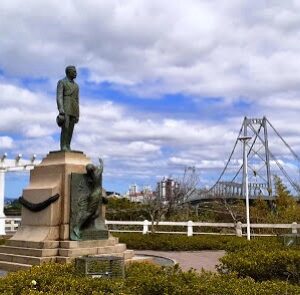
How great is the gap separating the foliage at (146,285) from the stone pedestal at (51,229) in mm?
2965

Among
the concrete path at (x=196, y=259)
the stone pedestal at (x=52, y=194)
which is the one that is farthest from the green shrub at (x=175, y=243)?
the stone pedestal at (x=52, y=194)

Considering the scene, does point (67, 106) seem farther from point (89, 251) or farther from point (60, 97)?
point (89, 251)

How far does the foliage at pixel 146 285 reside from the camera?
19.3 feet

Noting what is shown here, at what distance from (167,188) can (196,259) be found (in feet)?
83.5

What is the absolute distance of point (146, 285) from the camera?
20.1ft

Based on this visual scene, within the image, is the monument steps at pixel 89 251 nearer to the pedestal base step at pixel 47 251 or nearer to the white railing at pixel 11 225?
the pedestal base step at pixel 47 251

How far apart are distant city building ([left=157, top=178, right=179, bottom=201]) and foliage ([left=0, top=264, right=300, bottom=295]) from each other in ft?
93.7

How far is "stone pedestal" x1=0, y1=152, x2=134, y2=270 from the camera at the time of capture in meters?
10.0

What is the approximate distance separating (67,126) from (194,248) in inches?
284

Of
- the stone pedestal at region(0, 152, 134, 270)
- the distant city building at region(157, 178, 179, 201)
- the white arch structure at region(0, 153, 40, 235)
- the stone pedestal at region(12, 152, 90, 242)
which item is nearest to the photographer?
the stone pedestal at region(0, 152, 134, 270)

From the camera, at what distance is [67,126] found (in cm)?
1119

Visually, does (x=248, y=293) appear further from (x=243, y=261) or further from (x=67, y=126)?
(x=67, y=126)

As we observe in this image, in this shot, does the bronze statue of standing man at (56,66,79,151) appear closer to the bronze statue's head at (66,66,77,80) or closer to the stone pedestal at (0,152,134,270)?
the bronze statue's head at (66,66,77,80)

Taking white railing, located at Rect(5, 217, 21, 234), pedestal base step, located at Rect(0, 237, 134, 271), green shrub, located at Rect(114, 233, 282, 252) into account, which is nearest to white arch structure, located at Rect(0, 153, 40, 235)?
white railing, located at Rect(5, 217, 21, 234)
